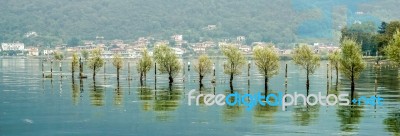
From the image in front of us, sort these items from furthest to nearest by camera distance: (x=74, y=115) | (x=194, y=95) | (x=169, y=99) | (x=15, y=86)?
1. (x=15, y=86)
2. (x=194, y=95)
3. (x=169, y=99)
4. (x=74, y=115)

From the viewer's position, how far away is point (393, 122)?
6219 cm

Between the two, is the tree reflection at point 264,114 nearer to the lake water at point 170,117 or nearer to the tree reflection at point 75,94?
the lake water at point 170,117

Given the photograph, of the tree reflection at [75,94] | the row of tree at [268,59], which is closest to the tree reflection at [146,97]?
the tree reflection at [75,94]

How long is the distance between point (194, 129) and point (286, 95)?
36.6 meters

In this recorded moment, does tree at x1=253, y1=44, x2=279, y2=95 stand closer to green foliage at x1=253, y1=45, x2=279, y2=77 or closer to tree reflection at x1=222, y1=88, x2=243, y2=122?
green foliage at x1=253, y1=45, x2=279, y2=77

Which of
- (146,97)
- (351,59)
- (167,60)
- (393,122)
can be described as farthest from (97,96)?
(393,122)

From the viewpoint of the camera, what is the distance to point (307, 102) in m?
83.1

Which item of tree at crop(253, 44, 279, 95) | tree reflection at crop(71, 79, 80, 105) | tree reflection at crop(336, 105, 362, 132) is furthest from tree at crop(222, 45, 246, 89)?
tree reflection at crop(336, 105, 362, 132)

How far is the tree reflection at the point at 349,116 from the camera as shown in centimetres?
5967

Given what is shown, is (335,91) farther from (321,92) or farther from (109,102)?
(109,102)

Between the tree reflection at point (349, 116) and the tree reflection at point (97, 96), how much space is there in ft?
97.1

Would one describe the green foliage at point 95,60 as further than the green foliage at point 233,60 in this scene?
Yes

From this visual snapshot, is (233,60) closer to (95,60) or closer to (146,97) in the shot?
(146,97)

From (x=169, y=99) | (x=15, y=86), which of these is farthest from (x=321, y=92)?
(x=15, y=86)
